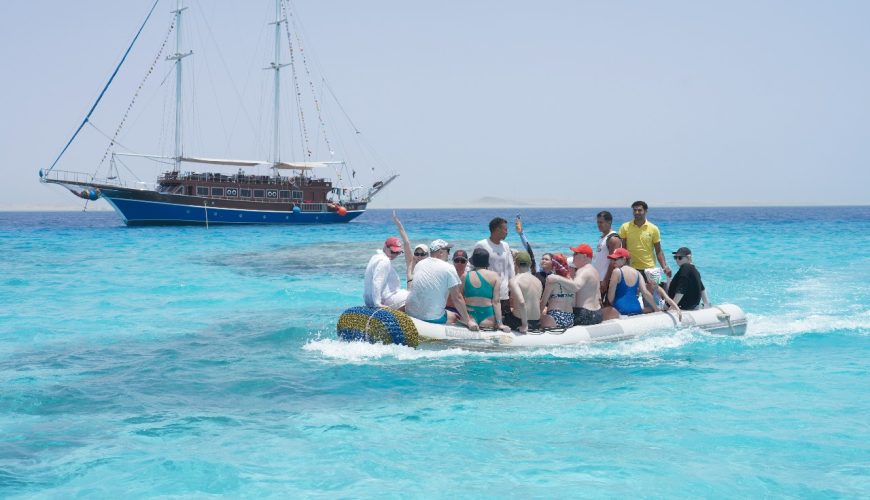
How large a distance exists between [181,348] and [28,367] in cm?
219

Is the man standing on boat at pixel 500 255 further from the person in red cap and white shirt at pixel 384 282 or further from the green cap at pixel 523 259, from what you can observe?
the person in red cap and white shirt at pixel 384 282

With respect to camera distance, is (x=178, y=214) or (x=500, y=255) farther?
(x=178, y=214)

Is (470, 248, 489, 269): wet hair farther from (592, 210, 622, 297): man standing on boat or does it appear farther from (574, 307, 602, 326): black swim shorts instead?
(592, 210, 622, 297): man standing on boat

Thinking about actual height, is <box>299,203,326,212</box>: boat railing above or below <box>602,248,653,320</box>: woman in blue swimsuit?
above

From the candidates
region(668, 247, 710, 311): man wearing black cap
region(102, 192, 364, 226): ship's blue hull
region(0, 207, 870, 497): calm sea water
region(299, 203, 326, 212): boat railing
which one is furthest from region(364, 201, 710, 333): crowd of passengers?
region(299, 203, 326, 212): boat railing

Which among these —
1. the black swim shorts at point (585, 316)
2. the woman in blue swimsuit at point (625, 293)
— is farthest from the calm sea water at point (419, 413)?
the woman in blue swimsuit at point (625, 293)

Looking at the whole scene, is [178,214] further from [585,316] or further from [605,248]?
[585,316]

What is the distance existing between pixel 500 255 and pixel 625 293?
2209 millimetres

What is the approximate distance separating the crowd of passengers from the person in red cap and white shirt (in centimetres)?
1

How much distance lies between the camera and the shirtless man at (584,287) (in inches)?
400

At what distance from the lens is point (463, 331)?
9.94m

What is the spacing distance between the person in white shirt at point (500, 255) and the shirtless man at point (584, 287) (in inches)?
23.8

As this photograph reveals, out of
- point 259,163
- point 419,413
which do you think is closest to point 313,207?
point 259,163

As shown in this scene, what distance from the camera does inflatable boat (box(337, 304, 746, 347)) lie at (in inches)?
387
